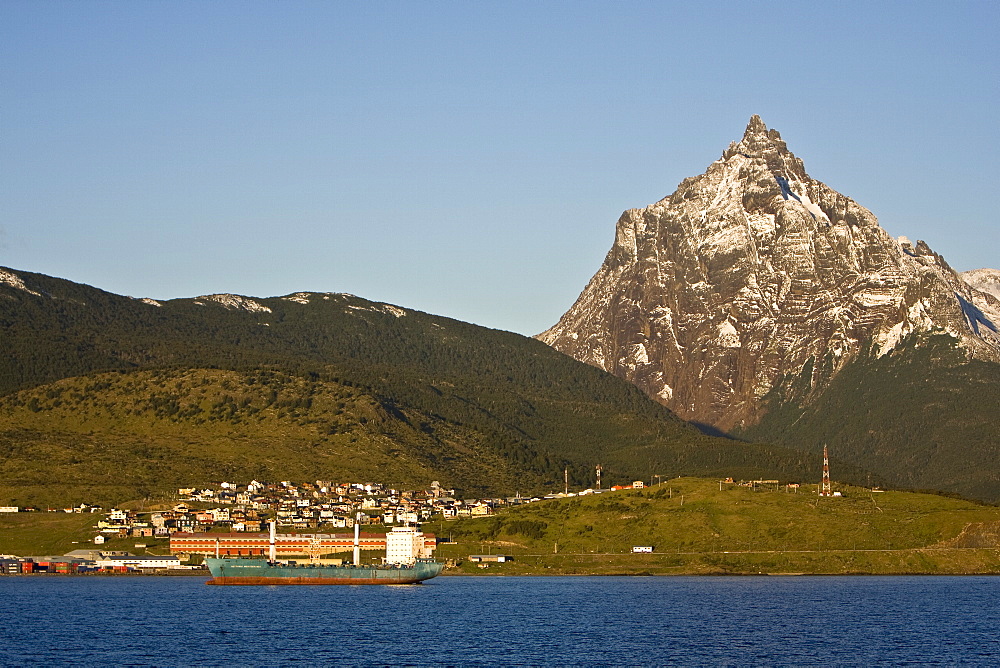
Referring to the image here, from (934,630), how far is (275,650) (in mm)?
85843

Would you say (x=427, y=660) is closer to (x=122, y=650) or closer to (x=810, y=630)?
(x=122, y=650)

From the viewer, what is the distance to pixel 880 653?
555ft

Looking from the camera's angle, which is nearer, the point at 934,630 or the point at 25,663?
the point at 25,663

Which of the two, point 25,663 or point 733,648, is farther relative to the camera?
point 733,648

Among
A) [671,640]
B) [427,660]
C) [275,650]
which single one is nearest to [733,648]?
[671,640]

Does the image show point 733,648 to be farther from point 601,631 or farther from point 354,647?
point 354,647

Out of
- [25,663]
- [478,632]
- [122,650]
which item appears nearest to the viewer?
[25,663]

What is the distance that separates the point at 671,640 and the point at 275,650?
47.6 m

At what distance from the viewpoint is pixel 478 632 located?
628ft

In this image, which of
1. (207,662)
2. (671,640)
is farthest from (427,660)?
(671,640)

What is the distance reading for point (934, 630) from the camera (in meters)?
195

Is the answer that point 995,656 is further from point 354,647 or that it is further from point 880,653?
point 354,647

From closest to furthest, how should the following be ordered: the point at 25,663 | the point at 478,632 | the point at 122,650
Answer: the point at 25,663, the point at 122,650, the point at 478,632

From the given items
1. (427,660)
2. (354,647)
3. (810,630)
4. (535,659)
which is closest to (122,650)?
(354,647)
